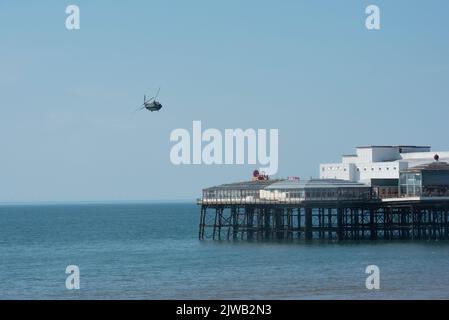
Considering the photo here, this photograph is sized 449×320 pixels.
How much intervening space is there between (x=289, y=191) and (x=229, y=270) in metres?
25.7

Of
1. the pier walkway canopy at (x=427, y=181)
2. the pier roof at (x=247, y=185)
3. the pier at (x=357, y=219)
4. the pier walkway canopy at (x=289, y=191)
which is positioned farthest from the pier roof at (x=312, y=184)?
the pier walkway canopy at (x=427, y=181)

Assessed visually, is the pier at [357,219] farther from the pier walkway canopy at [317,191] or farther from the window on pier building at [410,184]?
the window on pier building at [410,184]

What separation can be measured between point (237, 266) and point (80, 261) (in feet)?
52.1

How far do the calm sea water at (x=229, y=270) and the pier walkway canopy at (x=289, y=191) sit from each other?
4.73 metres

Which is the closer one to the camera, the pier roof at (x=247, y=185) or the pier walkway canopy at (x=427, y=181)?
the pier walkway canopy at (x=427, y=181)

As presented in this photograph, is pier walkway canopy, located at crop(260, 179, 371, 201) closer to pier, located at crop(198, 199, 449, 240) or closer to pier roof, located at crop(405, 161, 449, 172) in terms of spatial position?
pier, located at crop(198, 199, 449, 240)

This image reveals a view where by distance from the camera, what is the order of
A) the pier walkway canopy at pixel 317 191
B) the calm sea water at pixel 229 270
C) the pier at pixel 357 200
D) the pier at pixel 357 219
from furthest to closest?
the pier walkway canopy at pixel 317 191 < the pier at pixel 357 200 < the pier at pixel 357 219 < the calm sea water at pixel 229 270

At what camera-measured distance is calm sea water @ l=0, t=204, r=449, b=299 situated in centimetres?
5466

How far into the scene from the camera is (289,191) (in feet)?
299

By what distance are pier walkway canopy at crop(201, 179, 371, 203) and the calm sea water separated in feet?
15.5

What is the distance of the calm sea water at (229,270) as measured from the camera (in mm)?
54659

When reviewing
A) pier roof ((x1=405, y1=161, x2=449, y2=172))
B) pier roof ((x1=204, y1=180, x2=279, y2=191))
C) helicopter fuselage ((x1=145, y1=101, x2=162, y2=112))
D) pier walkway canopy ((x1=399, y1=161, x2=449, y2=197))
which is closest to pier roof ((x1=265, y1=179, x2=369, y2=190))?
pier roof ((x1=204, y1=180, x2=279, y2=191))
